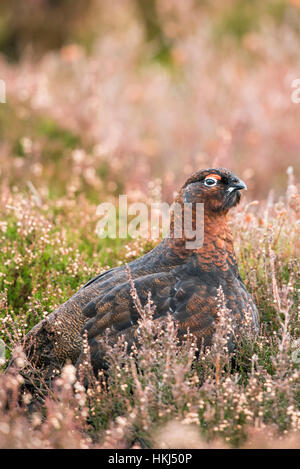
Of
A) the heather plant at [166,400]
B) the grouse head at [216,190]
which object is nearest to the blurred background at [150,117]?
the grouse head at [216,190]

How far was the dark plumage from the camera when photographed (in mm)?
3760

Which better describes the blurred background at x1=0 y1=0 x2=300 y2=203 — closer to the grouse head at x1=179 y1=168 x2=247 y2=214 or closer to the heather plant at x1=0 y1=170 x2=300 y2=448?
the grouse head at x1=179 y1=168 x2=247 y2=214

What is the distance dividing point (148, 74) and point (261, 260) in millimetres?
9580

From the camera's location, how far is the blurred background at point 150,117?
805 centimetres

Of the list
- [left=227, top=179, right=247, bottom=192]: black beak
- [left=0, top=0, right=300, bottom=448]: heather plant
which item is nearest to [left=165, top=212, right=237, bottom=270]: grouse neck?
[left=227, top=179, right=247, bottom=192]: black beak

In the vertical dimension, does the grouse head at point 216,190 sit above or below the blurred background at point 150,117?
below

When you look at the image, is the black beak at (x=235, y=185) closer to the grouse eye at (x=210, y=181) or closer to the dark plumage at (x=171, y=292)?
the dark plumage at (x=171, y=292)

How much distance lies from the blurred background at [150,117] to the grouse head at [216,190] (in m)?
1.75

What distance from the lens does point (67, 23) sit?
699 inches

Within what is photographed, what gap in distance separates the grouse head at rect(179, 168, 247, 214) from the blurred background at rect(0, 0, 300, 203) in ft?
5.74

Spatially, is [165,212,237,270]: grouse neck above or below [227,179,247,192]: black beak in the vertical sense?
below

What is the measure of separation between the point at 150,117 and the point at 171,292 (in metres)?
8.48

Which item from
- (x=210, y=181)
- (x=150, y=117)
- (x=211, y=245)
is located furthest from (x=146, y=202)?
(x=150, y=117)
